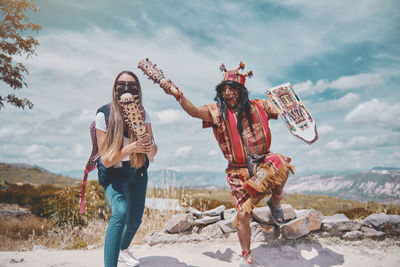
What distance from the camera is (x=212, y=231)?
204 inches

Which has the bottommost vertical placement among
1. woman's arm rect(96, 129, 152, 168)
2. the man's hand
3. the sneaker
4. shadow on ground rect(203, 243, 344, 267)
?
shadow on ground rect(203, 243, 344, 267)

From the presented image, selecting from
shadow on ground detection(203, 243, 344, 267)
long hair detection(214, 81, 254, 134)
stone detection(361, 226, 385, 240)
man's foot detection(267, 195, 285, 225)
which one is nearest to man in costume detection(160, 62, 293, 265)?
long hair detection(214, 81, 254, 134)

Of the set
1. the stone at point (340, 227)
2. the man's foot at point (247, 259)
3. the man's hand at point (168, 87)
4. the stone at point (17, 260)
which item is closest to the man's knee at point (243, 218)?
the man's foot at point (247, 259)

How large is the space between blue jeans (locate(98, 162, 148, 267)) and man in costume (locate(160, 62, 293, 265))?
1.04 m

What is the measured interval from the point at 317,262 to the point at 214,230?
1.65 m

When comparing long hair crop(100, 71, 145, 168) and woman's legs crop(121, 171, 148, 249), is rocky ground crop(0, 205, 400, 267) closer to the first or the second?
woman's legs crop(121, 171, 148, 249)

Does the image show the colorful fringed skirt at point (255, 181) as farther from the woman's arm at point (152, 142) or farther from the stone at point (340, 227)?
the stone at point (340, 227)

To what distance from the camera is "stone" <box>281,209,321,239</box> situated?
190 inches

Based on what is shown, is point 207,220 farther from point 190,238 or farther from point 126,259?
point 126,259

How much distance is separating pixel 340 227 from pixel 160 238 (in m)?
2.92

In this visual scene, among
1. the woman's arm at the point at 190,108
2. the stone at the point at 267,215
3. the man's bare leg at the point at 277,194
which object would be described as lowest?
the stone at the point at 267,215

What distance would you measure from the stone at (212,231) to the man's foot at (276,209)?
36.2 inches

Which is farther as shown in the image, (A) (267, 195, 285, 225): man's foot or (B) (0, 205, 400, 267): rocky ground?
(A) (267, 195, 285, 225): man's foot

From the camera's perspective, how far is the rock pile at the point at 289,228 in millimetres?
4910
